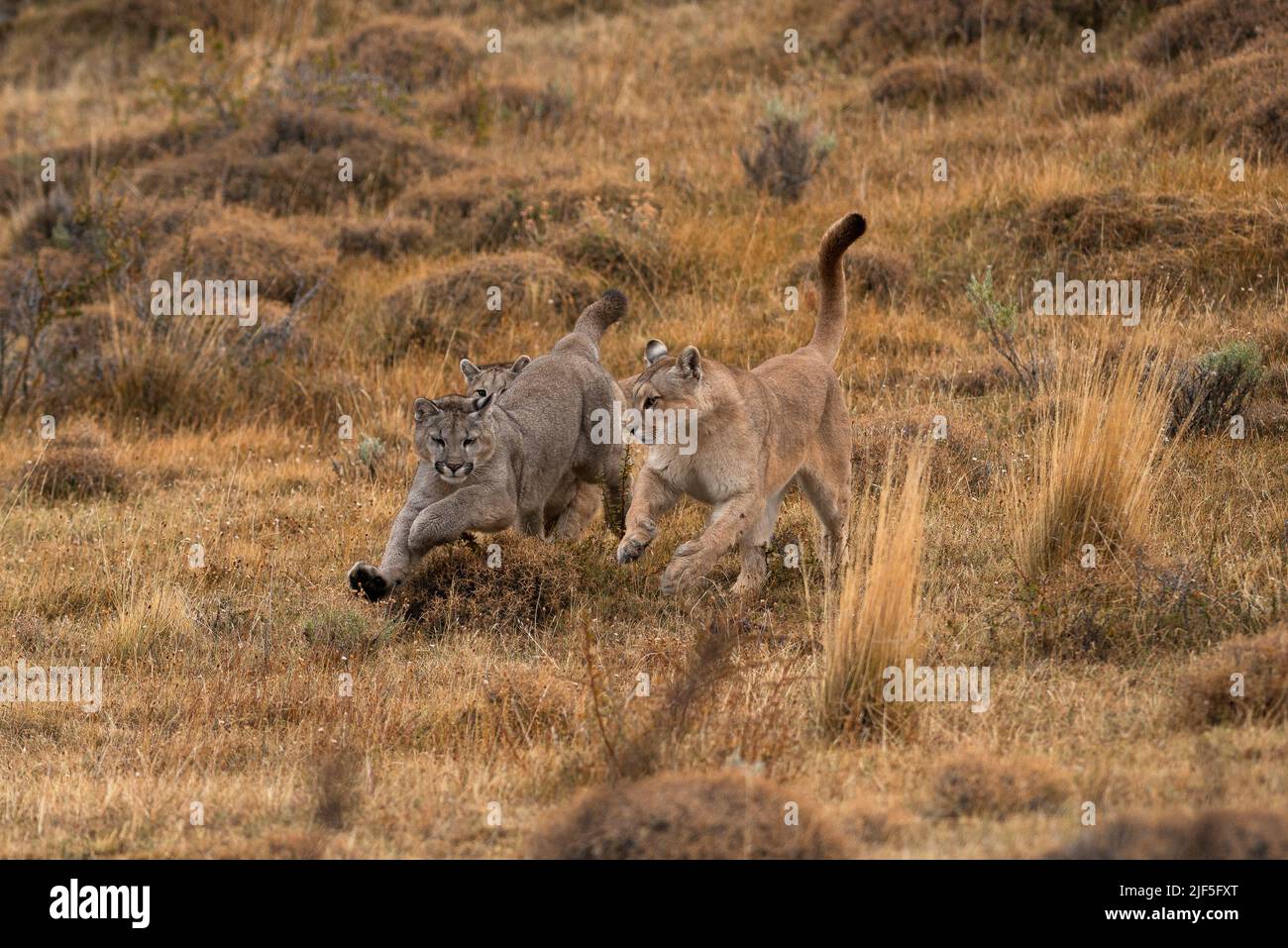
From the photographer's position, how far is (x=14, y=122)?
21609mm

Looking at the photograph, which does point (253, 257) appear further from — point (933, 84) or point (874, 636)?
point (874, 636)

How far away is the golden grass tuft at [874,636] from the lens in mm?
6734

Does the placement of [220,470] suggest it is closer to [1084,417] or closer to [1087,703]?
[1084,417]

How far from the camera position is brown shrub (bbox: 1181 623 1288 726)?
20.7 feet

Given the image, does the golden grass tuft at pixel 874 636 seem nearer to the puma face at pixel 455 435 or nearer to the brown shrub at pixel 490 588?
the brown shrub at pixel 490 588

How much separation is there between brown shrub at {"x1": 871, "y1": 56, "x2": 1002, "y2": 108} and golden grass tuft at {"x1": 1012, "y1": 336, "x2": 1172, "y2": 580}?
8859mm

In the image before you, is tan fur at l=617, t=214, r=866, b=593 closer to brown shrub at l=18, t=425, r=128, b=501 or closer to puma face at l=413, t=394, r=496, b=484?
puma face at l=413, t=394, r=496, b=484

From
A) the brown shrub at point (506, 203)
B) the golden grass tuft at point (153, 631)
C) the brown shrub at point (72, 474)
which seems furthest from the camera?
the brown shrub at point (506, 203)

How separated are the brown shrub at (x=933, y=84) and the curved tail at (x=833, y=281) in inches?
309

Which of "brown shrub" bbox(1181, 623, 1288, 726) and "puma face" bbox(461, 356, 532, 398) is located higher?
"puma face" bbox(461, 356, 532, 398)

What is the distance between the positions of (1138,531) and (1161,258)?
521 cm

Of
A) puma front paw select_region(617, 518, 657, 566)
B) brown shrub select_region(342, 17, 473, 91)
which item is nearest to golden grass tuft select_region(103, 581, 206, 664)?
puma front paw select_region(617, 518, 657, 566)

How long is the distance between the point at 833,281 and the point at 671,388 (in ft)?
5.07

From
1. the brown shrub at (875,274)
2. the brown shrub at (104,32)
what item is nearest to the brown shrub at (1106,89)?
the brown shrub at (875,274)
